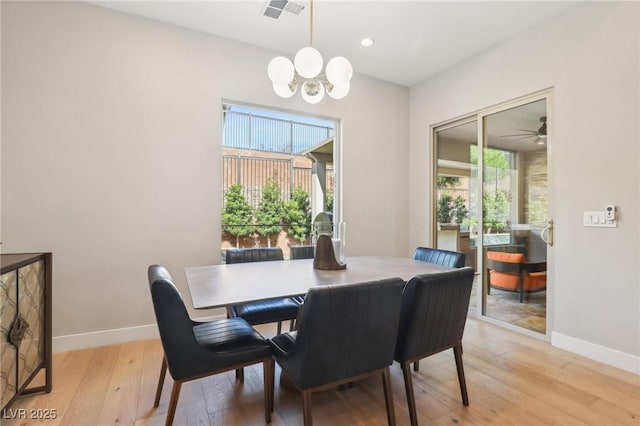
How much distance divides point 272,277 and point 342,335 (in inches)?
27.3

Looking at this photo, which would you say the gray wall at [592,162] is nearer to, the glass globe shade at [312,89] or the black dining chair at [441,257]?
the black dining chair at [441,257]

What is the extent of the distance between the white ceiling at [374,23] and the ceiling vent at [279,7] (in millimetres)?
47

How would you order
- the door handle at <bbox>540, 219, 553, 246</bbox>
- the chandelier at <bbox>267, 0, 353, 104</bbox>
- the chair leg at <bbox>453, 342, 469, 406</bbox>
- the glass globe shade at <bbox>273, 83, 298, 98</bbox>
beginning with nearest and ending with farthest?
the chair leg at <bbox>453, 342, 469, 406</bbox>, the chandelier at <bbox>267, 0, 353, 104</bbox>, the glass globe shade at <bbox>273, 83, 298, 98</bbox>, the door handle at <bbox>540, 219, 553, 246</bbox>

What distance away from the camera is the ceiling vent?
2.65 m

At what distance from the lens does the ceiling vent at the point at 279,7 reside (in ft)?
8.70

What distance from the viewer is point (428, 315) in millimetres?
1656

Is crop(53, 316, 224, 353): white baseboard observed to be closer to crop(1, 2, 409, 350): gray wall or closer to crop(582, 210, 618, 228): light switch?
crop(1, 2, 409, 350): gray wall

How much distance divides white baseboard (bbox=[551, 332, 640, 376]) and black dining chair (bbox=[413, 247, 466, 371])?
122 centimetres

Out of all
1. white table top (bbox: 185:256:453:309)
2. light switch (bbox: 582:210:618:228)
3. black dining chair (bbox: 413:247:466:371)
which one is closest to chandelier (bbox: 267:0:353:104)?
white table top (bbox: 185:256:453:309)

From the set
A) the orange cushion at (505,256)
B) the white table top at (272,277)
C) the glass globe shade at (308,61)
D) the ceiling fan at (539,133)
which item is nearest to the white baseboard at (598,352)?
the orange cushion at (505,256)

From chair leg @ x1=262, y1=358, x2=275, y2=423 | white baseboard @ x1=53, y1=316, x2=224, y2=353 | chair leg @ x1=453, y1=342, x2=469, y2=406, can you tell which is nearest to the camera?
chair leg @ x1=262, y1=358, x2=275, y2=423

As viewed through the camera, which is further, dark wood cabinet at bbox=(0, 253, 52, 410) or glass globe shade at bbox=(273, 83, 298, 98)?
glass globe shade at bbox=(273, 83, 298, 98)

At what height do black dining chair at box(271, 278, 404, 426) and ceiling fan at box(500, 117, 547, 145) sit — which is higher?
ceiling fan at box(500, 117, 547, 145)

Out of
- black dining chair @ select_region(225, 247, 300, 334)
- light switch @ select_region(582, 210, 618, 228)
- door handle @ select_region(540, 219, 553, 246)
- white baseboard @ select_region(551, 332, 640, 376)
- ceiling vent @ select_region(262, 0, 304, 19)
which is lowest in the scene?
white baseboard @ select_region(551, 332, 640, 376)
